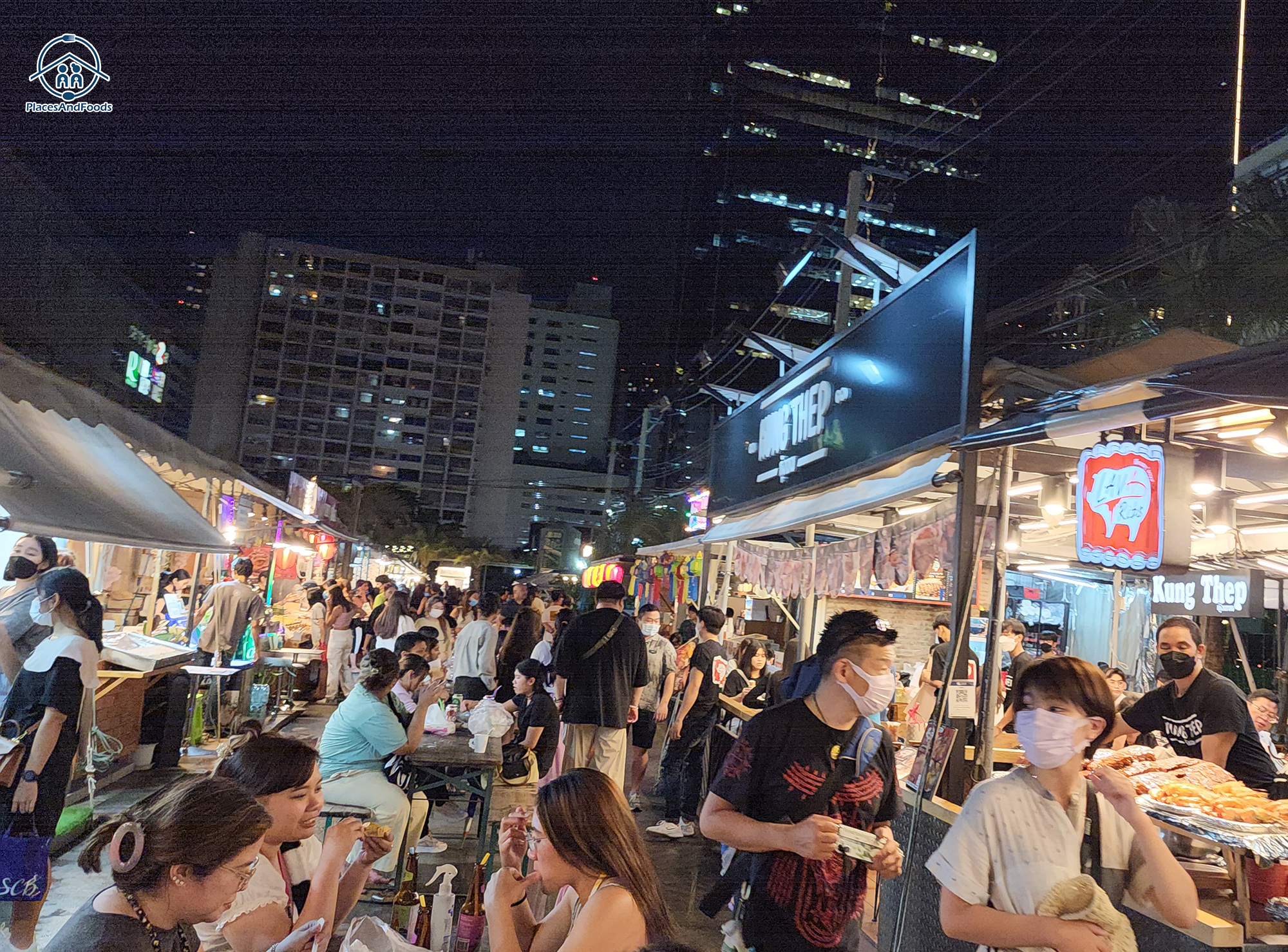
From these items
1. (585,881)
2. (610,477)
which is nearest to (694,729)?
(585,881)

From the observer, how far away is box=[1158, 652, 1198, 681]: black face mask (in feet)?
17.0

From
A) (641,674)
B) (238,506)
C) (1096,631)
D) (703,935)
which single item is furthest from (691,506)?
(703,935)

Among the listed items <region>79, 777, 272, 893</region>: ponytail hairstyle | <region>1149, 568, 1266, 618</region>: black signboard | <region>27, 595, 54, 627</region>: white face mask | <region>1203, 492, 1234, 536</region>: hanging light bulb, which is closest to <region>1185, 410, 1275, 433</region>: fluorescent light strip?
<region>1203, 492, 1234, 536</region>: hanging light bulb

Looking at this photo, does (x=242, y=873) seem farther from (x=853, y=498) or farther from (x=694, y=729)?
(x=694, y=729)

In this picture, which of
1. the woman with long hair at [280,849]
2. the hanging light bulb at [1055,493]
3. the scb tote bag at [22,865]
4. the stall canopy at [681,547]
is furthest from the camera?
the stall canopy at [681,547]

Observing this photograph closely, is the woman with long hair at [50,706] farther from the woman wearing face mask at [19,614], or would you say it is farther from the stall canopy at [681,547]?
the stall canopy at [681,547]

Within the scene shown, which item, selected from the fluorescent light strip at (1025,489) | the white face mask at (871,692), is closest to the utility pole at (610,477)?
the fluorescent light strip at (1025,489)

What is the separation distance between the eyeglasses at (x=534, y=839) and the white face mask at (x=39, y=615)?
360 cm

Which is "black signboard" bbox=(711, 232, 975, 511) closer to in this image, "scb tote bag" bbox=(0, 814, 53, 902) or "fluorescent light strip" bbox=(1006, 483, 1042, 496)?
"fluorescent light strip" bbox=(1006, 483, 1042, 496)

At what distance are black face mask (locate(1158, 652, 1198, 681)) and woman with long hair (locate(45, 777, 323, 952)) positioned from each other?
5.17m

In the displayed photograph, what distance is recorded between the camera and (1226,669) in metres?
17.0

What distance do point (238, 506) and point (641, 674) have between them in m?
10.1

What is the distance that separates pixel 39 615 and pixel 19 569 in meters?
0.42

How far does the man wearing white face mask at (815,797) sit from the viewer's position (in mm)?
2867
